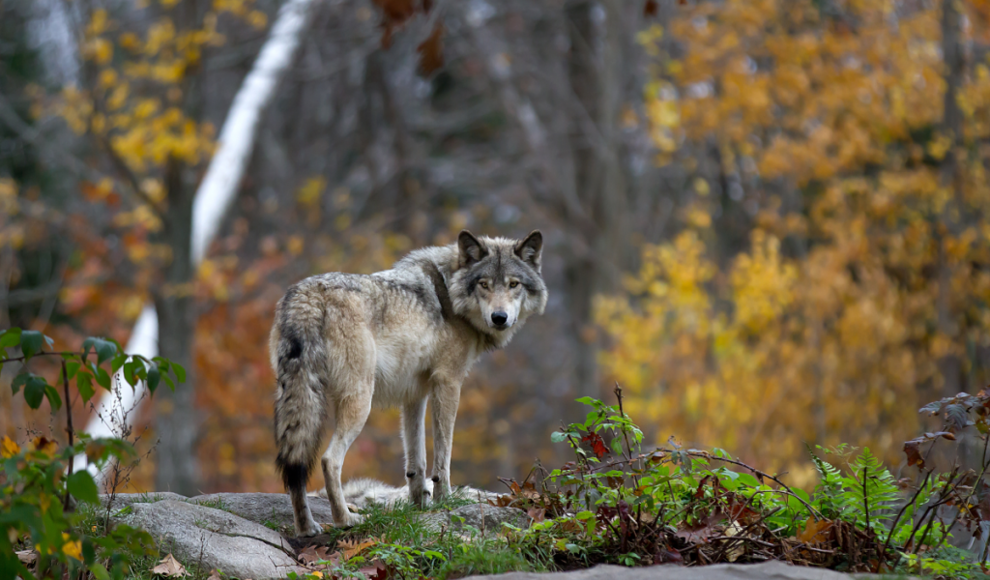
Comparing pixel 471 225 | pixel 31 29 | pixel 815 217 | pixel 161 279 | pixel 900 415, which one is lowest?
pixel 900 415

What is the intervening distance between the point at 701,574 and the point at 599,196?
15.9 metres

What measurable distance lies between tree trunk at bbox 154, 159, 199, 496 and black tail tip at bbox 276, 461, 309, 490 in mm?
6735

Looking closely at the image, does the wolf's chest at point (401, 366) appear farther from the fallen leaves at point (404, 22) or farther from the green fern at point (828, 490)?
the green fern at point (828, 490)

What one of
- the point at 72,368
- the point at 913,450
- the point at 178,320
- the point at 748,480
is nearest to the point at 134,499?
the point at 72,368

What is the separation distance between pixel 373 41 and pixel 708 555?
15.2m

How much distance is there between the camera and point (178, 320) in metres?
11.4

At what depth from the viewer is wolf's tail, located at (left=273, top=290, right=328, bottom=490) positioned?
4.94 meters

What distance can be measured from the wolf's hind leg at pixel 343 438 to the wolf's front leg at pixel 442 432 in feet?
2.15

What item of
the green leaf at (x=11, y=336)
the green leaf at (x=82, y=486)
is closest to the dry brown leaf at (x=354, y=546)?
the green leaf at (x=82, y=486)

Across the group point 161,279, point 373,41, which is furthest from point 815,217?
point 161,279

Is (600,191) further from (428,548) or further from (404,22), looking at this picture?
(428,548)

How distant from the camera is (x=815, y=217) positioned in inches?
587

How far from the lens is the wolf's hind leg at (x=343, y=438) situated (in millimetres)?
5121

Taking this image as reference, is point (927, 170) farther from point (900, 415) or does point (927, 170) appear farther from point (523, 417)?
point (523, 417)
